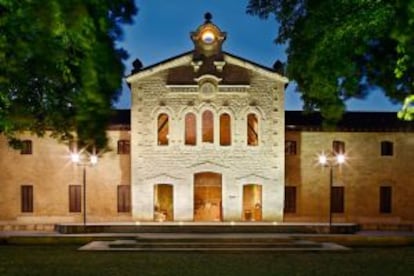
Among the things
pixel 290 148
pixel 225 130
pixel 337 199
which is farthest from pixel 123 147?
pixel 337 199

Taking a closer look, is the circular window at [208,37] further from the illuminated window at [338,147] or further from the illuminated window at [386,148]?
the illuminated window at [386,148]

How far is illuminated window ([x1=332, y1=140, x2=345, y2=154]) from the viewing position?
33.5 m

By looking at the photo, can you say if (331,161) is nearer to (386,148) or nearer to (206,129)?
(386,148)

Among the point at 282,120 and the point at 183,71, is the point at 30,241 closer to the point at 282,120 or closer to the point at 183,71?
the point at 183,71

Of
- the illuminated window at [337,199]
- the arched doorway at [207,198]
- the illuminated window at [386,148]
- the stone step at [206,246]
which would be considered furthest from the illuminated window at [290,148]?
the stone step at [206,246]

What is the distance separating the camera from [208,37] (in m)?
31.7

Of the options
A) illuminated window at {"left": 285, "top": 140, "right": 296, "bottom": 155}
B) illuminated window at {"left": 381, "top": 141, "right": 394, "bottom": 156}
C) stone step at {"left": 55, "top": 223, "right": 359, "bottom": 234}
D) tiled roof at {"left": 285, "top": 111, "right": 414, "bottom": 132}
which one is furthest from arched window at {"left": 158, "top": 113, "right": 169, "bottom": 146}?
illuminated window at {"left": 381, "top": 141, "right": 394, "bottom": 156}

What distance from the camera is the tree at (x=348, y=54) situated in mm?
11945

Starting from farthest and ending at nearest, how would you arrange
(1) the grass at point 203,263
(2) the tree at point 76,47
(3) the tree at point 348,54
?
(1) the grass at point 203,263
(3) the tree at point 348,54
(2) the tree at point 76,47

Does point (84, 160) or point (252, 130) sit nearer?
point (84, 160)

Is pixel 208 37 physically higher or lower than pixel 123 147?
higher

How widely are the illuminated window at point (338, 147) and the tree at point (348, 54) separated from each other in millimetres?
20339

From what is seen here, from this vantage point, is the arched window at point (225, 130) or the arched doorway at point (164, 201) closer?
the arched window at point (225, 130)

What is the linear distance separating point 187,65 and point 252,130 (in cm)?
432
